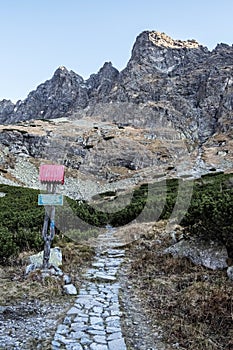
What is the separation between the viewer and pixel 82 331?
478 centimetres

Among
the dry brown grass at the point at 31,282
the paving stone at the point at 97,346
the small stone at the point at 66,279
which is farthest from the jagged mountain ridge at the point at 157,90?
the paving stone at the point at 97,346

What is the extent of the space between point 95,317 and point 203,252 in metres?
3.61

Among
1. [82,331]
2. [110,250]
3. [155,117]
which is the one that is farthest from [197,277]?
[155,117]

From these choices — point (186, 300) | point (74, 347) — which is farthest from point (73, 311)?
point (186, 300)

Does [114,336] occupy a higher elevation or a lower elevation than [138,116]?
lower

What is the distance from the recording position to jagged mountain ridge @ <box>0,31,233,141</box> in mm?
91000

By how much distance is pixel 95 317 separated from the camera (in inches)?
209

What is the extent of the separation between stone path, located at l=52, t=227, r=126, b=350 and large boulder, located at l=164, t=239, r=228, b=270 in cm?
177

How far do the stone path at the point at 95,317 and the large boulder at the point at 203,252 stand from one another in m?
1.77

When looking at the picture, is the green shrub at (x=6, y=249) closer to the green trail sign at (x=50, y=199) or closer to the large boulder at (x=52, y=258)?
the large boulder at (x=52, y=258)

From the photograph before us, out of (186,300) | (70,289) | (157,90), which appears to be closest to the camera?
(186,300)

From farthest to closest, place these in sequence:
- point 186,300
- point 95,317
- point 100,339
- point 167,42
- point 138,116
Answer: point 167,42 < point 138,116 < point 186,300 < point 95,317 < point 100,339

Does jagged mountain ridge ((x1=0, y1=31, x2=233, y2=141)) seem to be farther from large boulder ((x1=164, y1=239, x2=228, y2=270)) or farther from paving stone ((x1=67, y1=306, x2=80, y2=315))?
paving stone ((x1=67, y1=306, x2=80, y2=315))

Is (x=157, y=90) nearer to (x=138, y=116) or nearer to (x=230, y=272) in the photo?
(x=138, y=116)
